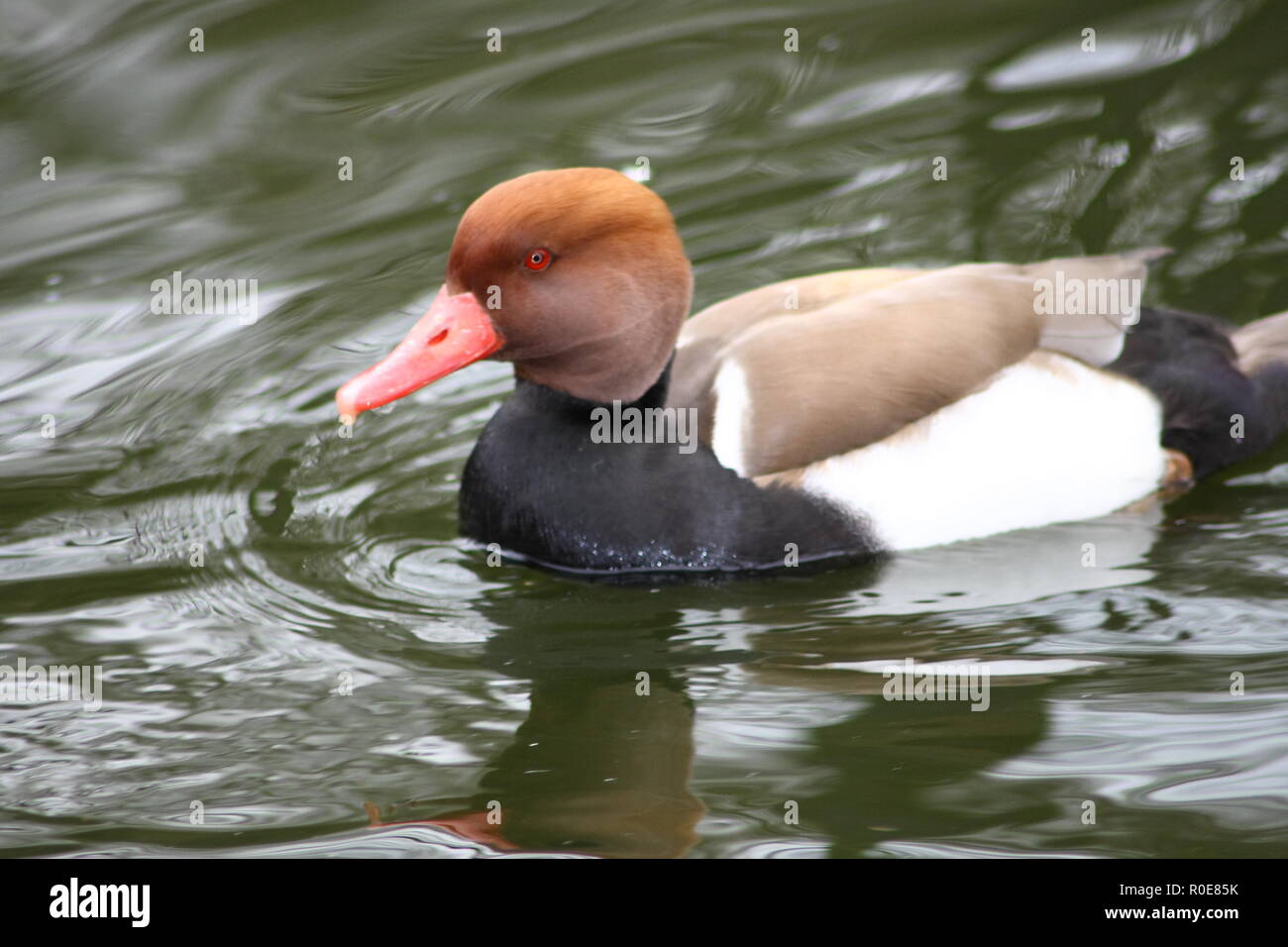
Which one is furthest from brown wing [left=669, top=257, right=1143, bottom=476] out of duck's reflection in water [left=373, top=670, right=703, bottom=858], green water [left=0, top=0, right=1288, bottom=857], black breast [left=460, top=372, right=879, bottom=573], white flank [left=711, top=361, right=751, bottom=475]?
duck's reflection in water [left=373, top=670, right=703, bottom=858]

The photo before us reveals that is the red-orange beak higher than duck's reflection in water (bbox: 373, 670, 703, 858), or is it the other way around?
the red-orange beak

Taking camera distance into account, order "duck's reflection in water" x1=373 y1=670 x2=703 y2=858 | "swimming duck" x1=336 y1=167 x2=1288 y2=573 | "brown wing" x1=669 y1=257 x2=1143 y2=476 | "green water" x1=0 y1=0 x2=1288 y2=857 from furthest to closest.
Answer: "brown wing" x1=669 y1=257 x2=1143 y2=476 → "swimming duck" x1=336 y1=167 x2=1288 y2=573 → "green water" x1=0 y1=0 x2=1288 y2=857 → "duck's reflection in water" x1=373 y1=670 x2=703 y2=858

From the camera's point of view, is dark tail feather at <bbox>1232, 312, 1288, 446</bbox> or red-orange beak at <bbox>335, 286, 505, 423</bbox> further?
dark tail feather at <bbox>1232, 312, 1288, 446</bbox>

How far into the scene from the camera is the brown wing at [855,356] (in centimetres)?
469

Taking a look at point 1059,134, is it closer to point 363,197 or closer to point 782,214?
point 782,214

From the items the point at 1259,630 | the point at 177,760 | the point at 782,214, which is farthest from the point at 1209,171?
the point at 177,760

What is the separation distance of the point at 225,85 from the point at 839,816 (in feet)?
16.9

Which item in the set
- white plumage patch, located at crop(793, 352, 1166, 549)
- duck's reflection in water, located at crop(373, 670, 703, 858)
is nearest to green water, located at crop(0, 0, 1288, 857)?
duck's reflection in water, located at crop(373, 670, 703, 858)

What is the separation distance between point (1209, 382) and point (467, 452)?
239 cm

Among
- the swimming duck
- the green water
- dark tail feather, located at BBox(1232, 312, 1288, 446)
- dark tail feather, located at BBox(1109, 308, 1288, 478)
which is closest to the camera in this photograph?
the green water

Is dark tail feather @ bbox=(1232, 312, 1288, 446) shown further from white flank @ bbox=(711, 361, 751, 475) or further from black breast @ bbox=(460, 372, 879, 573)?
white flank @ bbox=(711, 361, 751, 475)

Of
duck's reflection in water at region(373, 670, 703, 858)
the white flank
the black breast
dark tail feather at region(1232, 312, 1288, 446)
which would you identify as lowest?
duck's reflection in water at region(373, 670, 703, 858)

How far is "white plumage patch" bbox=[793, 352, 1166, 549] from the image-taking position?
4.78 metres

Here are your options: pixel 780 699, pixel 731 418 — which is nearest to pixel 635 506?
pixel 731 418
